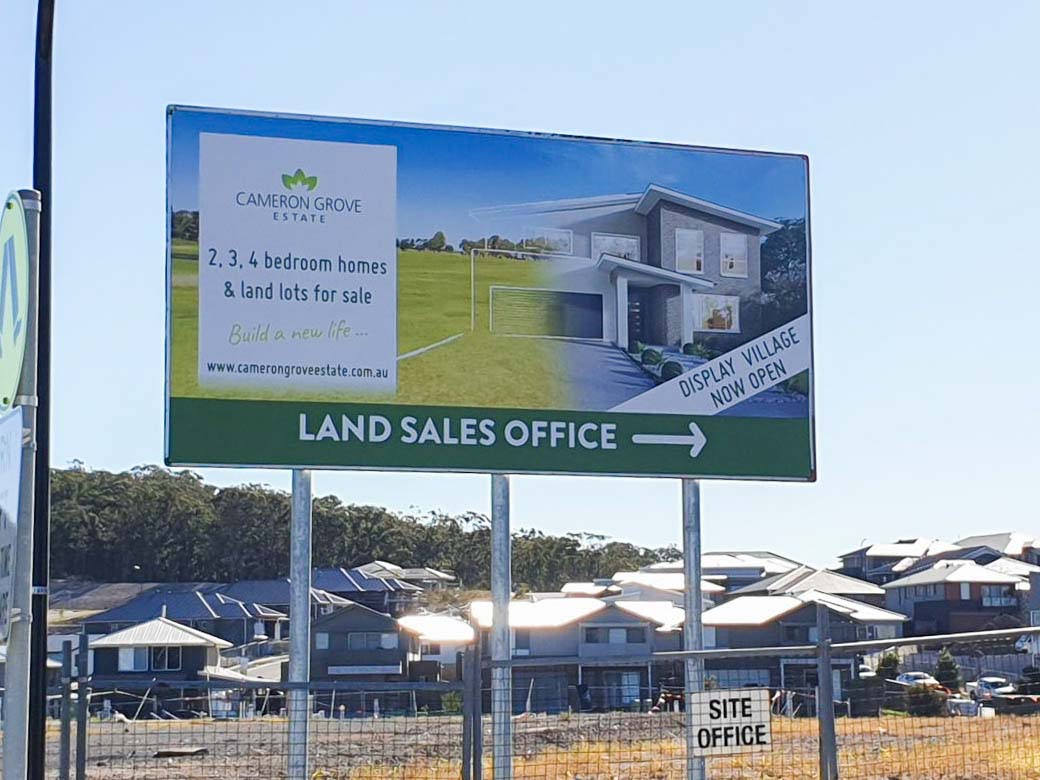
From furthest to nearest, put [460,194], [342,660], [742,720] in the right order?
[342,660]
[460,194]
[742,720]

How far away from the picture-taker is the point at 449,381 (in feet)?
39.3

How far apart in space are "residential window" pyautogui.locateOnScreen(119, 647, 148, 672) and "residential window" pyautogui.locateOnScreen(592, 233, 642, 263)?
1569 inches

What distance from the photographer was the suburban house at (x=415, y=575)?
72525 mm

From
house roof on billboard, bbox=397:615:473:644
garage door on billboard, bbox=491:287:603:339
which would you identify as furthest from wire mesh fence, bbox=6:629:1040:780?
house roof on billboard, bbox=397:615:473:644

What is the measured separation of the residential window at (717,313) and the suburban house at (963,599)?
55193 mm

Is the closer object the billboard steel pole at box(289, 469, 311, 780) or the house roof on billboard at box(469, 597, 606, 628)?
the billboard steel pole at box(289, 469, 311, 780)

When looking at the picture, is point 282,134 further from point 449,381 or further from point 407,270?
point 449,381

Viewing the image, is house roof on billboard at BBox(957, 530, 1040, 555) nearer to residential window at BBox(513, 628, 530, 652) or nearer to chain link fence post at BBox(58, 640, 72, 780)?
residential window at BBox(513, 628, 530, 652)

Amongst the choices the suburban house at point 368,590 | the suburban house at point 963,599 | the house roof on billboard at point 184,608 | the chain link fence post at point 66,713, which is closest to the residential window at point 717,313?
the chain link fence post at point 66,713

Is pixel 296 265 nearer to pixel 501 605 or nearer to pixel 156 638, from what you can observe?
pixel 501 605

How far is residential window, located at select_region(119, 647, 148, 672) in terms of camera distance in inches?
1912

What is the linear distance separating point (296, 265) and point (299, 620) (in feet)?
9.54

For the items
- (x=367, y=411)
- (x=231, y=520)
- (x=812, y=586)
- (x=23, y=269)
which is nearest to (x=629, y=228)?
(x=367, y=411)

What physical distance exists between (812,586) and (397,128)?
55.0 metres
